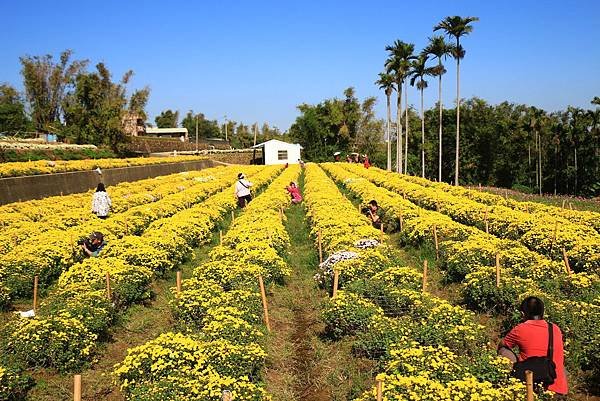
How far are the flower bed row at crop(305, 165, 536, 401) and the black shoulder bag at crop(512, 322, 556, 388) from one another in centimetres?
20

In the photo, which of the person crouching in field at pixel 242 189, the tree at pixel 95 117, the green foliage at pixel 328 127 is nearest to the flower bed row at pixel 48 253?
the person crouching in field at pixel 242 189

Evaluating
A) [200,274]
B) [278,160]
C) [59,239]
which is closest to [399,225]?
[200,274]

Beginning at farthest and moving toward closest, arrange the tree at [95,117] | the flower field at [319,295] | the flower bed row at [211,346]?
1. the tree at [95,117]
2. the flower field at [319,295]
3. the flower bed row at [211,346]

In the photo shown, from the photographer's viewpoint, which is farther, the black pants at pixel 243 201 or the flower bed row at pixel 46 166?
the flower bed row at pixel 46 166

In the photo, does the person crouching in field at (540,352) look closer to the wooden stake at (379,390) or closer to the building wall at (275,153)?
the wooden stake at (379,390)

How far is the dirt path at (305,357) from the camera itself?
26.5 ft

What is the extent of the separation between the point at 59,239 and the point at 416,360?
1117cm

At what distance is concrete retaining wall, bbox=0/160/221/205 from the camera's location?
2517 cm

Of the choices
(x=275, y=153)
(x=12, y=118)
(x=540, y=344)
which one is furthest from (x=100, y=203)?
(x=275, y=153)

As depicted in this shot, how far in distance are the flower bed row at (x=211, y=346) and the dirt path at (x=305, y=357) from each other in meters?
0.48

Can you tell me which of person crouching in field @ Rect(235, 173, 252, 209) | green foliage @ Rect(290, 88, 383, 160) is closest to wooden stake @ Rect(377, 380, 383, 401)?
person crouching in field @ Rect(235, 173, 252, 209)

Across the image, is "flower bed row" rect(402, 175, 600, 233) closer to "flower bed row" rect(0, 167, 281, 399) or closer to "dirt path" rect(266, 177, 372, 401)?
"dirt path" rect(266, 177, 372, 401)

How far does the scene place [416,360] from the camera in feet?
22.6

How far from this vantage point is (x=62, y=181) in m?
29.9
